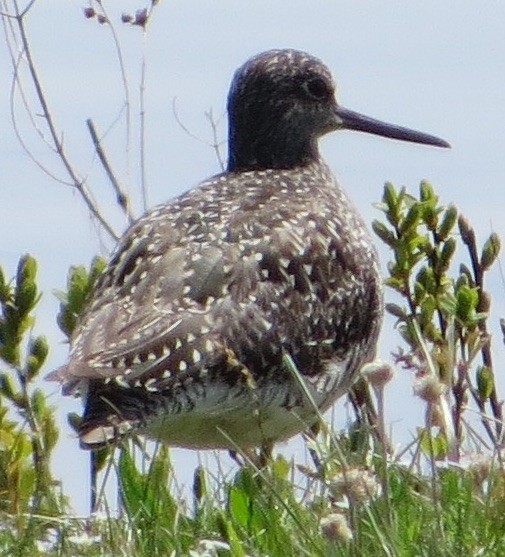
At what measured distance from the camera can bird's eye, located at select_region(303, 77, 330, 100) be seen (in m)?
8.72

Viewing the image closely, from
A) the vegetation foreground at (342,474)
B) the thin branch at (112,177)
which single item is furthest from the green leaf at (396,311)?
the thin branch at (112,177)

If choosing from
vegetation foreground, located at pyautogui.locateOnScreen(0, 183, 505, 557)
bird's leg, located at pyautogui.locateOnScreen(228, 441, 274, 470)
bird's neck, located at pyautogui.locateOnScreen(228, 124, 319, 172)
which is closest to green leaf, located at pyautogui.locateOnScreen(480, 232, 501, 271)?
vegetation foreground, located at pyautogui.locateOnScreen(0, 183, 505, 557)

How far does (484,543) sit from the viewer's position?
190 inches

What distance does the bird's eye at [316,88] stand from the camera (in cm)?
872

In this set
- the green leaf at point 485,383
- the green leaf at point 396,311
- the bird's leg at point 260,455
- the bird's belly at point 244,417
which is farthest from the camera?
the green leaf at point 396,311

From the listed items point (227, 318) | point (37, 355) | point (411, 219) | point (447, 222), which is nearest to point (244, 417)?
point (227, 318)

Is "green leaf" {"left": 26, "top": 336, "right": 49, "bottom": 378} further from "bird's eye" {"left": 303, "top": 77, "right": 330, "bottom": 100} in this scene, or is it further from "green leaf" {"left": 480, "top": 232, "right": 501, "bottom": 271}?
"bird's eye" {"left": 303, "top": 77, "right": 330, "bottom": 100}

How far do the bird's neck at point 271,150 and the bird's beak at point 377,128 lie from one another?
342 millimetres

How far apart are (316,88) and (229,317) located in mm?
2373

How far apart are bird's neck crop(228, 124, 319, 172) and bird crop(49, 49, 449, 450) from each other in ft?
1.01

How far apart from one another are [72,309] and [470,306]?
1.62m

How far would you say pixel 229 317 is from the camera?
6.68 metres

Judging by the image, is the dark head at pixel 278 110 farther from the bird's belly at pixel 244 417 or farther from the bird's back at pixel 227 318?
the bird's belly at pixel 244 417

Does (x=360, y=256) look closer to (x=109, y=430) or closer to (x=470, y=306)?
(x=470, y=306)
